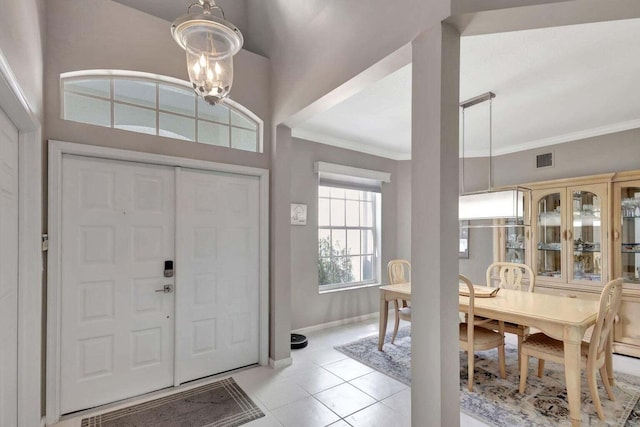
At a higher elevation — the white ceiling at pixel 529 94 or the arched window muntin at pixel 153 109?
the white ceiling at pixel 529 94

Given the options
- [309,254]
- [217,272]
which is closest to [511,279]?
[309,254]

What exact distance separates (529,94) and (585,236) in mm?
2036

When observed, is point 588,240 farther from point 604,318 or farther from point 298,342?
point 298,342

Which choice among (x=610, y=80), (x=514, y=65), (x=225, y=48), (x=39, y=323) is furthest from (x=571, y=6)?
(x=39, y=323)

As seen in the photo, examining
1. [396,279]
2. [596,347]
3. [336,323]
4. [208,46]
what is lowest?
[336,323]

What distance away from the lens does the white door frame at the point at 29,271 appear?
6.52 ft

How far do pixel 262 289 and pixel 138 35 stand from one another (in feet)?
8.12

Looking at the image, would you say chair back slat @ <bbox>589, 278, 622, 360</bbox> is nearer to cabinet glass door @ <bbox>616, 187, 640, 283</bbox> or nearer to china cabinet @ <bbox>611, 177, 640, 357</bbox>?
china cabinet @ <bbox>611, 177, 640, 357</bbox>

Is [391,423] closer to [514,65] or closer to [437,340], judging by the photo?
[437,340]

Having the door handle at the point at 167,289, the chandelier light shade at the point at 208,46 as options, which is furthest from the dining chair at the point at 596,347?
the door handle at the point at 167,289

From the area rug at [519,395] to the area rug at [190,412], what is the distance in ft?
4.43

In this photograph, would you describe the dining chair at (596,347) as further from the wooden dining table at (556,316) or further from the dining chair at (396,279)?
the dining chair at (396,279)

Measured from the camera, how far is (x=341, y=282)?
4.81 metres

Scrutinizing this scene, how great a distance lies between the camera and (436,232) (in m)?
1.64
